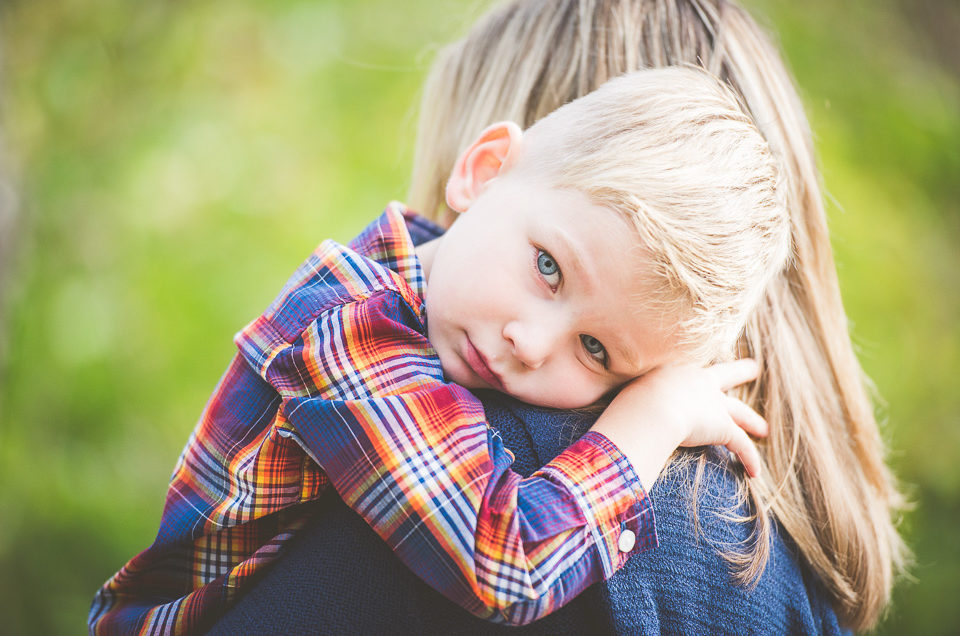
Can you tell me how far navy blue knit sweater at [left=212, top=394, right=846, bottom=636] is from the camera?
3.31 feet

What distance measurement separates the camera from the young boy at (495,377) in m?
1.03

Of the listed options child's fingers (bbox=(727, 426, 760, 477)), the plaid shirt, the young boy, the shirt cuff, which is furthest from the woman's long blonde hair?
the plaid shirt

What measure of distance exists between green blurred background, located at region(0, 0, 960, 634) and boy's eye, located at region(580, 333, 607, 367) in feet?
8.06

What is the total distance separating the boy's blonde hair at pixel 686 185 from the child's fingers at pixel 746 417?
0.09 metres

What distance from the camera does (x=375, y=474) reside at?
3.37ft

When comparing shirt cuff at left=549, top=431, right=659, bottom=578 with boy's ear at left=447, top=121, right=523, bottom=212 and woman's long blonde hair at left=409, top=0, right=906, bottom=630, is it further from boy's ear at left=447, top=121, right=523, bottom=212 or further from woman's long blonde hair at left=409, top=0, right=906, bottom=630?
boy's ear at left=447, top=121, right=523, bottom=212

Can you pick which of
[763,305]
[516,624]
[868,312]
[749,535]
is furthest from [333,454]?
[868,312]

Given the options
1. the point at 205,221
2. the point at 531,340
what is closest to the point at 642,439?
the point at 531,340

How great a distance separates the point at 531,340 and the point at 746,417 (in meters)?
0.45

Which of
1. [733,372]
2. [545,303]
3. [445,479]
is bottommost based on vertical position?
[733,372]

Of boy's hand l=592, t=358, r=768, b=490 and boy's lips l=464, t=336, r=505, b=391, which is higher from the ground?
boy's lips l=464, t=336, r=505, b=391

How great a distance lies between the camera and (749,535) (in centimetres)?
121

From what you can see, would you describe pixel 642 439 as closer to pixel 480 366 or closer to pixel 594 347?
pixel 594 347

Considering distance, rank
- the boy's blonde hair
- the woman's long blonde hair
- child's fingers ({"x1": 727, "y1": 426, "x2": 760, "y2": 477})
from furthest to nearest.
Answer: the woman's long blonde hair
child's fingers ({"x1": 727, "y1": 426, "x2": 760, "y2": 477})
the boy's blonde hair
